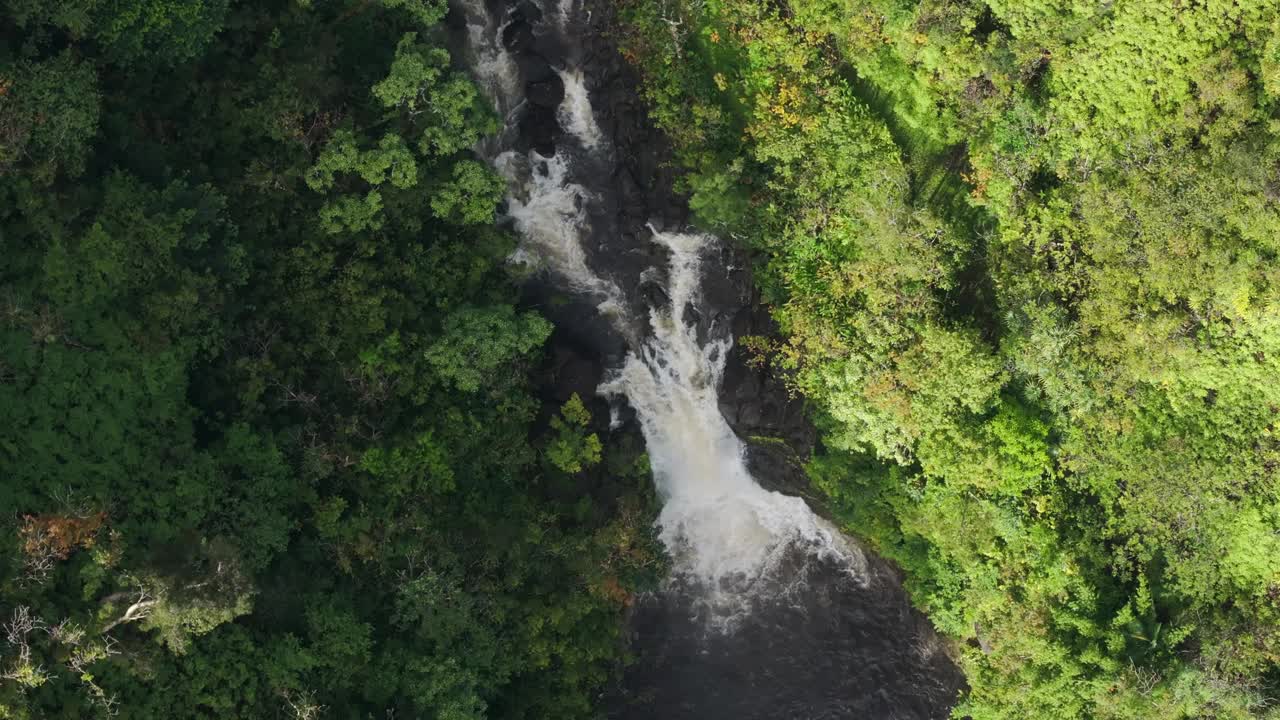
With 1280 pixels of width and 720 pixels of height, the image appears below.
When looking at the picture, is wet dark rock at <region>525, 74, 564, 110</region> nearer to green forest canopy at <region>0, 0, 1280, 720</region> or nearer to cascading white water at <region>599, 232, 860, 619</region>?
green forest canopy at <region>0, 0, 1280, 720</region>

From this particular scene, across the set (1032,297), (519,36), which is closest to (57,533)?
(519,36)

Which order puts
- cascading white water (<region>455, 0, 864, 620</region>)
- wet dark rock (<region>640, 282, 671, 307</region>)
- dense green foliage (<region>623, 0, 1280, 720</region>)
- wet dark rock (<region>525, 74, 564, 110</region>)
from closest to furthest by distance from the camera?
dense green foliage (<region>623, 0, 1280, 720</region>), wet dark rock (<region>525, 74, 564, 110</region>), cascading white water (<region>455, 0, 864, 620</region>), wet dark rock (<region>640, 282, 671, 307</region>)

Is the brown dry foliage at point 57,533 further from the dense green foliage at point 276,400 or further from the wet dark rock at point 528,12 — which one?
the wet dark rock at point 528,12

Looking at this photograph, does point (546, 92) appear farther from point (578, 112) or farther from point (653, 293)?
point (653, 293)

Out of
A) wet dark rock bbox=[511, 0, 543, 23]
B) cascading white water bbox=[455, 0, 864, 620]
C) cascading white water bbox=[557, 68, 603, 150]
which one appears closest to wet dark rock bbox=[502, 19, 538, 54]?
wet dark rock bbox=[511, 0, 543, 23]

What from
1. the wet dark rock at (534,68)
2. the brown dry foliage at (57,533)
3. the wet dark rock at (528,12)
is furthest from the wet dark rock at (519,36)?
the brown dry foliage at (57,533)

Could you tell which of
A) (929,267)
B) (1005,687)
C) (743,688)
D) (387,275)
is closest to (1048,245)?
(929,267)

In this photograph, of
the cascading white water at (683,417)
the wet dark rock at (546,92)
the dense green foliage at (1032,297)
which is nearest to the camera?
the dense green foliage at (1032,297)
